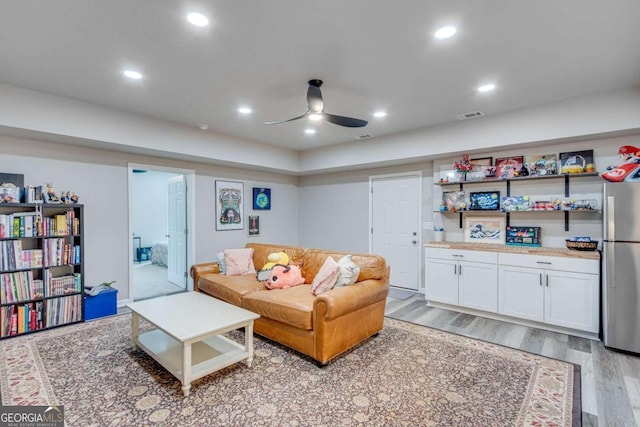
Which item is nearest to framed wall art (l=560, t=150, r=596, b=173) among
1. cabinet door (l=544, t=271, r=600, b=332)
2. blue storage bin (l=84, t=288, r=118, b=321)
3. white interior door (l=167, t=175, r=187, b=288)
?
cabinet door (l=544, t=271, r=600, b=332)

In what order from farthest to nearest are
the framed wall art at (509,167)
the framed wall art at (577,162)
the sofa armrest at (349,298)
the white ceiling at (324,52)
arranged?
the framed wall art at (509,167) → the framed wall art at (577,162) → the sofa armrest at (349,298) → the white ceiling at (324,52)

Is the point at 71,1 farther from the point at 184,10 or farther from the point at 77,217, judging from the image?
the point at 77,217

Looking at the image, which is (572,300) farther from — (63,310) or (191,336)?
(63,310)

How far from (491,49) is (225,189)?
4.54 m

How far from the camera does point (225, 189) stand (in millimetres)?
5691

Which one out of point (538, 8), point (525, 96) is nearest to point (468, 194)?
point (525, 96)

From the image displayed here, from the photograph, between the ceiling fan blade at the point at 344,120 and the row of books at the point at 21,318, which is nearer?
the ceiling fan blade at the point at 344,120

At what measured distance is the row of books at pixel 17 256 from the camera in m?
3.29

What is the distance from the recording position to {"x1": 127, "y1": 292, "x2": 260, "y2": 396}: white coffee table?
2354 millimetres

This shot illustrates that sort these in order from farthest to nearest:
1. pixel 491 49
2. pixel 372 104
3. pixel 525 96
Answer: pixel 372 104, pixel 525 96, pixel 491 49

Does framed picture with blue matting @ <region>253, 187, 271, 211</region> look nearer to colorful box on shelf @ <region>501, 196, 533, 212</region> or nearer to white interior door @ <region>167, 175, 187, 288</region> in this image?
white interior door @ <region>167, 175, 187, 288</region>

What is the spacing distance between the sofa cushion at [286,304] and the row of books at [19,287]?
91.1 inches

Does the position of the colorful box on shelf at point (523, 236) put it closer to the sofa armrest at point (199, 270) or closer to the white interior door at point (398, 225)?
the white interior door at point (398, 225)

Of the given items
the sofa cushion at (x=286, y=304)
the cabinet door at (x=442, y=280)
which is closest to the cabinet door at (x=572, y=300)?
the cabinet door at (x=442, y=280)
